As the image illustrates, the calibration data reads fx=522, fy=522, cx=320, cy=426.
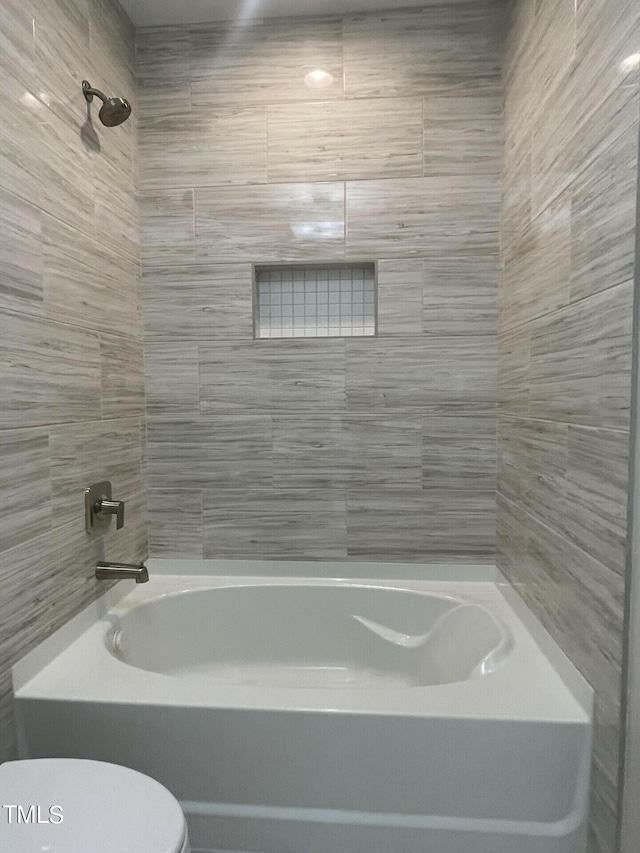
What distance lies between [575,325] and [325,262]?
0.97 meters

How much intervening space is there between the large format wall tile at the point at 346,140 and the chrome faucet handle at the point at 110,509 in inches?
50.1

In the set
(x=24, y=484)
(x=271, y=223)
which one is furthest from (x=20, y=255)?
(x=271, y=223)

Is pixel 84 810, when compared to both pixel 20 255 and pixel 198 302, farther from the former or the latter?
pixel 198 302

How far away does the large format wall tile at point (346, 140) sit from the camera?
1.86 m

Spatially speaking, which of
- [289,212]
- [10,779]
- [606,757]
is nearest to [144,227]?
[289,212]

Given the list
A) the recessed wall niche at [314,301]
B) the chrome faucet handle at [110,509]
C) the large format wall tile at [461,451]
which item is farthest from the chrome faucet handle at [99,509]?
the large format wall tile at [461,451]

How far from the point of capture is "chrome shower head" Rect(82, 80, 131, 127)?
152cm

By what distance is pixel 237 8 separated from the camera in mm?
1829

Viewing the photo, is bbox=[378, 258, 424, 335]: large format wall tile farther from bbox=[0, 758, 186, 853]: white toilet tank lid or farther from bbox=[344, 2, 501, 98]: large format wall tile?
bbox=[0, 758, 186, 853]: white toilet tank lid

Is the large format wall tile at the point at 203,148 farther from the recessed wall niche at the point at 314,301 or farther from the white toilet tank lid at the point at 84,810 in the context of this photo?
the white toilet tank lid at the point at 84,810

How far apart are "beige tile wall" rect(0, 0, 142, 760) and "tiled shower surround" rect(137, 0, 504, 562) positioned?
18 cm

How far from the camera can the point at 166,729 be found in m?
1.20

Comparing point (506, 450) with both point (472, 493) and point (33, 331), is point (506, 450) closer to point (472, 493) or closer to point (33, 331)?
point (472, 493)

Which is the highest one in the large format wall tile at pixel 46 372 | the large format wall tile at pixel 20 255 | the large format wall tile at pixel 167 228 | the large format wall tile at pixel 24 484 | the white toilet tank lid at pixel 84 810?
the large format wall tile at pixel 167 228
